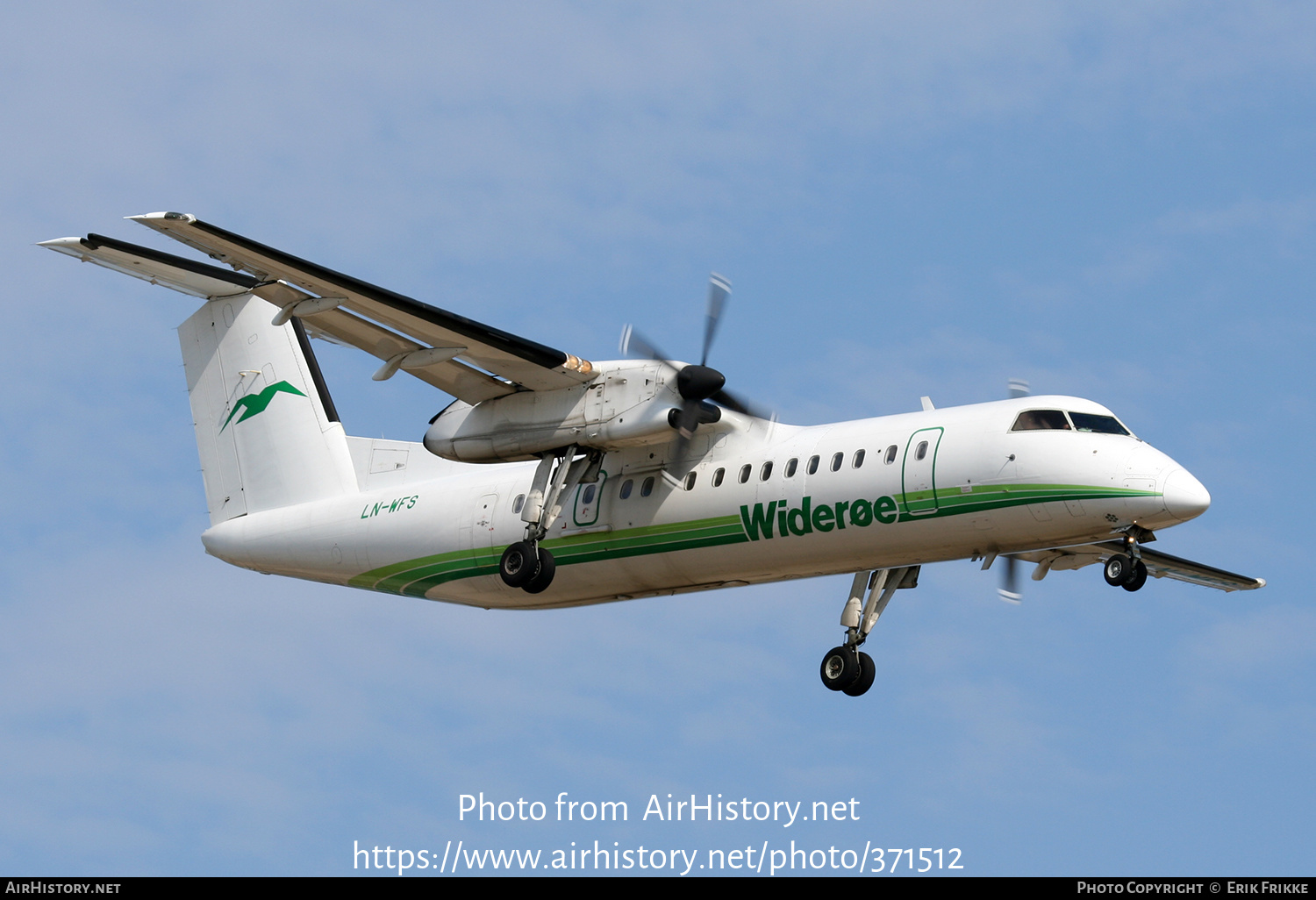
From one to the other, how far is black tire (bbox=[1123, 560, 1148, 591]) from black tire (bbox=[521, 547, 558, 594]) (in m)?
6.47

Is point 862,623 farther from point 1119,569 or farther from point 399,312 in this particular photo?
point 399,312

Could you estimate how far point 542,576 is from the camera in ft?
63.6

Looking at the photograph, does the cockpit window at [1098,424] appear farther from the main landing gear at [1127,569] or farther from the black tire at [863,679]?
the black tire at [863,679]

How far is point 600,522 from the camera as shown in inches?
786

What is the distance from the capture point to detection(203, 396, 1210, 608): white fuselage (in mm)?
17125

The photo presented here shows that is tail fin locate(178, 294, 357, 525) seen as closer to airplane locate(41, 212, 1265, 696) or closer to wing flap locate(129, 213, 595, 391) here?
airplane locate(41, 212, 1265, 696)

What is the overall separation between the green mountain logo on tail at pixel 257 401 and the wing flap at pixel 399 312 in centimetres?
442

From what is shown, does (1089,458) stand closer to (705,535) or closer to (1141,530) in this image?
(1141,530)

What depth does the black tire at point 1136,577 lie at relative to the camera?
16.7 meters

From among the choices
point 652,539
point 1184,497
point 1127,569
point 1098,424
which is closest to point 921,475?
point 1098,424

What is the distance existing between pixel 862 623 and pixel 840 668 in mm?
589

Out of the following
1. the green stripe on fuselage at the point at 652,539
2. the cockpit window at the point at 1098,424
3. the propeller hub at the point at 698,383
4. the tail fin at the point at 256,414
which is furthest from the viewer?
the tail fin at the point at 256,414

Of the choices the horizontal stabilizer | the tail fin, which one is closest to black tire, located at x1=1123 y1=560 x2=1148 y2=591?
the horizontal stabilizer

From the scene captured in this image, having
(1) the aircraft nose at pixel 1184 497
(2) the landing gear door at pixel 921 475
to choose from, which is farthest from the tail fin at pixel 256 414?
(1) the aircraft nose at pixel 1184 497
